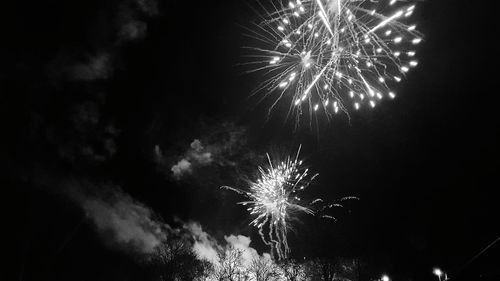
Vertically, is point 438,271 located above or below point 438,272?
above

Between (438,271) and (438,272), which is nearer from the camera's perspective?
(438,272)

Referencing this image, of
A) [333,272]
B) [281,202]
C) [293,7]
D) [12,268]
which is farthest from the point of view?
[333,272]

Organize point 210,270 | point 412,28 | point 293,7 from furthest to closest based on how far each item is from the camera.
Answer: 1. point 210,270
2. point 293,7
3. point 412,28

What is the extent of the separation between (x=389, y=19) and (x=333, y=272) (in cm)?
3069

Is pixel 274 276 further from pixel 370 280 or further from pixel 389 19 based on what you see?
pixel 389 19

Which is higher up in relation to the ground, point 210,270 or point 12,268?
point 210,270

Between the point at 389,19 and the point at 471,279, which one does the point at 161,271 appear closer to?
the point at 389,19

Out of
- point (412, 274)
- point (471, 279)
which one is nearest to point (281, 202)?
point (471, 279)

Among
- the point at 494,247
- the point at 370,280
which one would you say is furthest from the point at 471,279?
the point at 370,280

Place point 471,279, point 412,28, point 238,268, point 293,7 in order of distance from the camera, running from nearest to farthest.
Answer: point 471,279, point 412,28, point 293,7, point 238,268

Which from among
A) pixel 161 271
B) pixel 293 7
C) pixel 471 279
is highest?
pixel 161 271

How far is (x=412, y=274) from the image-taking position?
30.2 meters

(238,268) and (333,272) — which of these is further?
(238,268)

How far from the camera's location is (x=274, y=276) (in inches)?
1484
